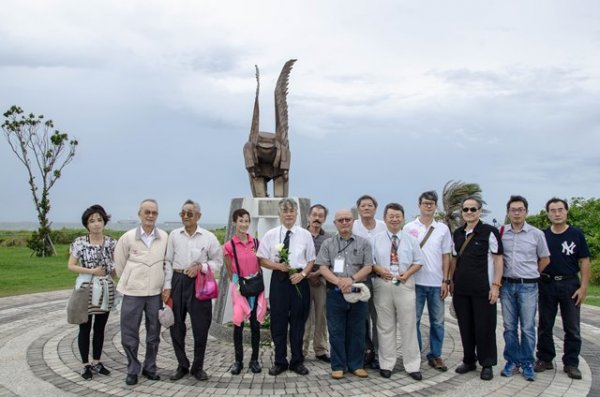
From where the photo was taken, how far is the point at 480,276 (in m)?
4.71

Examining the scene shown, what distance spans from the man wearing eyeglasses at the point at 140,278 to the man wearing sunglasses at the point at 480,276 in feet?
9.81

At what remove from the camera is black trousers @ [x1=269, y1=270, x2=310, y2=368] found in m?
4.80

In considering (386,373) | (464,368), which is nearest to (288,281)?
(386,373)

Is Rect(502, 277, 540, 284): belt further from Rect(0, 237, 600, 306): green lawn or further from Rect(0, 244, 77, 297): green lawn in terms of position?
Rect(0, 244, 77, 297): green lawn

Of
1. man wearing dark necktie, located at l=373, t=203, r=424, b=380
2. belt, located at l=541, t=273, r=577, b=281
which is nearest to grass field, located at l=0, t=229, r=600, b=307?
belt, located at l=541, t=273, r=577, b=281

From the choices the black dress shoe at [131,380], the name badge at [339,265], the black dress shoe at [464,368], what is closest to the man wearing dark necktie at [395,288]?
the name badge at [339,265]

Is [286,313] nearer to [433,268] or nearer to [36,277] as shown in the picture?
[433,268]

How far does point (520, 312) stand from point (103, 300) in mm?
4148

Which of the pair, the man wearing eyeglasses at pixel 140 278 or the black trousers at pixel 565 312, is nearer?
the man wearing eyeglasses at pixel 140 278

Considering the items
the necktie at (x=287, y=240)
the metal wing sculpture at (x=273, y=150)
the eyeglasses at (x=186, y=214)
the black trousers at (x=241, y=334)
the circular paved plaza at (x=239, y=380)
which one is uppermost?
the metal wing sculpture at (x=273, y=150)

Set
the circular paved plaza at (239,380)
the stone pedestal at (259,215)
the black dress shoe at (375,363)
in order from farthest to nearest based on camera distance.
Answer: the stone pedestal at (259,215) → the black dress shoe at (375,363) → the circular paved plaza at (239,380)

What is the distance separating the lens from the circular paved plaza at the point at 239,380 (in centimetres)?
441

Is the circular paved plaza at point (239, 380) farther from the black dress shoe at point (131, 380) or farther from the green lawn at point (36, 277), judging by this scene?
the green lawn at point (36, 277)

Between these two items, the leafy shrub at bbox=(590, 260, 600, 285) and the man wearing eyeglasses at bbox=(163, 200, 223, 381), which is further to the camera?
the leafy shrub at bbox=(590, 260, 600, 285)
